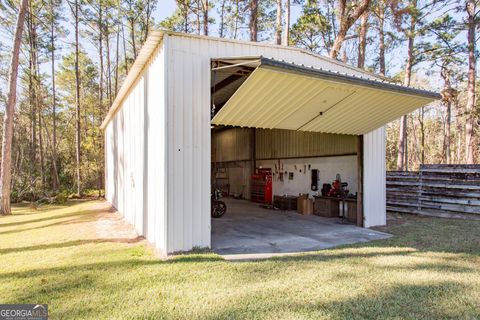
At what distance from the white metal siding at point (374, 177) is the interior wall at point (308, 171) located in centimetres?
116

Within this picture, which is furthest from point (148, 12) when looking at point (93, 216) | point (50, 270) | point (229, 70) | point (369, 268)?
point (369, 268)

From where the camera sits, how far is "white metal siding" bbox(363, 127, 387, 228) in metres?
7.32

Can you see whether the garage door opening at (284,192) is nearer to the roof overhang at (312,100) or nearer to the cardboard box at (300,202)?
the cardboard box at (300,202)

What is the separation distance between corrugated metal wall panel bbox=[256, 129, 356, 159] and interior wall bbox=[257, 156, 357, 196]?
21 cm

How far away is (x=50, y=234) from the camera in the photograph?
666 cm

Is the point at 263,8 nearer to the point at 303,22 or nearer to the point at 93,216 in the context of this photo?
the point at 303,22

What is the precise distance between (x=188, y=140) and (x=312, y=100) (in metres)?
2.35

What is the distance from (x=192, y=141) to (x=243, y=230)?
2800 millimetres

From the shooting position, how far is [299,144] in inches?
435

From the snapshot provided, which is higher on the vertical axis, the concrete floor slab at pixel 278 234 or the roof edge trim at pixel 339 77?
the roof edge trim at pixel 339 77

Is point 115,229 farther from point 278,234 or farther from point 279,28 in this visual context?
point 279,28

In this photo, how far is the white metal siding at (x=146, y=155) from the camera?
5055 mm

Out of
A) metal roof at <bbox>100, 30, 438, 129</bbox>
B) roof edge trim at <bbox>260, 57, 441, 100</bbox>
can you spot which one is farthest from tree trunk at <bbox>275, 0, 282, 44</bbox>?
roof edge trim at <bbox>260, 57, 441, 100</bbox>

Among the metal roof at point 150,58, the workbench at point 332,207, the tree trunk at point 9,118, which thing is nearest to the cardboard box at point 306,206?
the workbench at point 332,207
